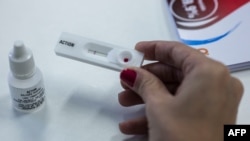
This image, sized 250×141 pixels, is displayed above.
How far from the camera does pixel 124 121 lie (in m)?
0.57

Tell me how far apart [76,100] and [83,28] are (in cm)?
14

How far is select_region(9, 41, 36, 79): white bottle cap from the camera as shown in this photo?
0.50 m

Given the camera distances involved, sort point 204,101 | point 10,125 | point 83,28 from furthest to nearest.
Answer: point 83,28 → point 10,125 → point 204,101

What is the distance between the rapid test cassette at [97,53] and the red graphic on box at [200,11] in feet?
0.50

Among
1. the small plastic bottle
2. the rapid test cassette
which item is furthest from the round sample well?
the small plastic bottle

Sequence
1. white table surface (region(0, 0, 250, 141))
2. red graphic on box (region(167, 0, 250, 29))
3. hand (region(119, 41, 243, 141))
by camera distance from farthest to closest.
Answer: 1. red graphic on box (region(167, 0, 250, 29))
2. white table surface (region(0, 0, 250, 141))
3. hand (region(119, 41, 243, 141))

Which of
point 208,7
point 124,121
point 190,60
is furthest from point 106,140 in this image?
point 208,7

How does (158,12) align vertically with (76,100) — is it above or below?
above

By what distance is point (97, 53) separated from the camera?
572mm

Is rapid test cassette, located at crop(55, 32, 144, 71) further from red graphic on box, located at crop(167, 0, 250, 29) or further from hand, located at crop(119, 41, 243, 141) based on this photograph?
Result: red graphic on box, located at crop(167, 0, 250, 29)

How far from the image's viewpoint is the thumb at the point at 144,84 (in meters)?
0.49

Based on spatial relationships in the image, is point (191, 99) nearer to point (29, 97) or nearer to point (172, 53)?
point (172, 53)

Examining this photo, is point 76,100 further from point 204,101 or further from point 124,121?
point 204,101

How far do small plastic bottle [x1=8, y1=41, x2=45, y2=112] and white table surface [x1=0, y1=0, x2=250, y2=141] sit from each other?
0.9 inches
